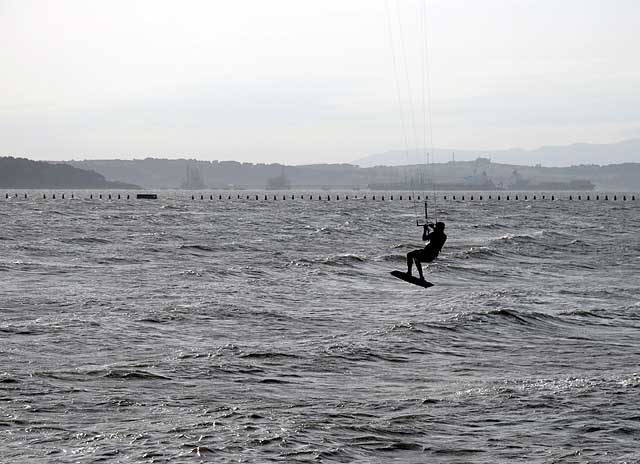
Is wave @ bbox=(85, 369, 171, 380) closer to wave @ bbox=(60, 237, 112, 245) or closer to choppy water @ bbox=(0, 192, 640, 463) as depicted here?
choppy water @ bbox=(0, 192, 640, 463)

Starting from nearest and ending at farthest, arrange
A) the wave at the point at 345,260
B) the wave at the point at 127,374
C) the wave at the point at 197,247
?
1. the wave at the point at 127,374
2. the wave at the point at 345,260
3. the wave at the point at 197,247

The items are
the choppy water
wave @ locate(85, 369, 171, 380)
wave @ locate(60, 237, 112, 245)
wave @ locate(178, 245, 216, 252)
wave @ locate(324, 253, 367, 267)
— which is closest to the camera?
the choppy water

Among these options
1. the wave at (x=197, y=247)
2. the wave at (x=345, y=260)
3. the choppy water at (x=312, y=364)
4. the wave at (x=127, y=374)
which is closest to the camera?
the choppy water at (x=312, y=364)

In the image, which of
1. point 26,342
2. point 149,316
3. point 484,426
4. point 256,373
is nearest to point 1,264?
point 149,316

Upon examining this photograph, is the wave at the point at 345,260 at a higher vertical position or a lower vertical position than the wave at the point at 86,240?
lower

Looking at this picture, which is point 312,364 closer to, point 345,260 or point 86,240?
point 345,260

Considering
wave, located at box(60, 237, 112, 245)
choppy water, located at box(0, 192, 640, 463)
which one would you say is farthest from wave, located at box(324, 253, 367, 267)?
wave, located at box(60, 237, 112, 245)

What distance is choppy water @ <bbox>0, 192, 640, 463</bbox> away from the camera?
64.3 ft

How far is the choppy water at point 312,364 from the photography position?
1961 centimetres

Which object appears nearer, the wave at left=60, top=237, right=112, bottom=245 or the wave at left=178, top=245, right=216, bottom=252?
the wave at left=178, top=245, right=216, bottom=252

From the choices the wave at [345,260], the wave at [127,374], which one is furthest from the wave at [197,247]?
the wave at [127,374]

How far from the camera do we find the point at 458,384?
24.9 metres

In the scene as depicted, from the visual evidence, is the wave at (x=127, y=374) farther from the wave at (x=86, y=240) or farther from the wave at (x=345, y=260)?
the wave at (x=86, y=240)

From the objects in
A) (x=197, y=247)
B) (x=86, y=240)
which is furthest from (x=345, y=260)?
(x=86, y=240)
